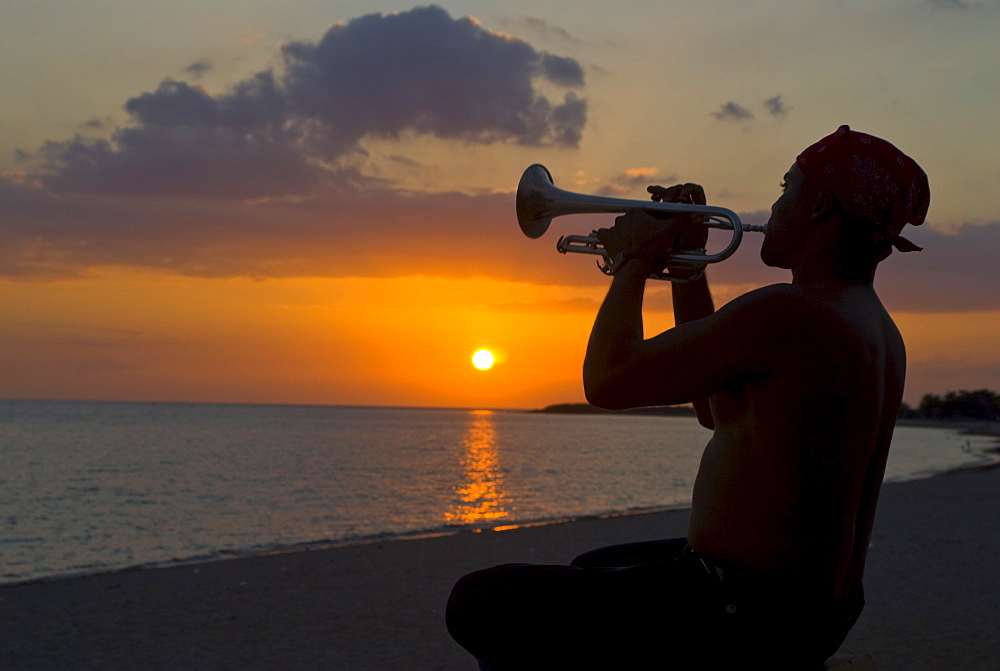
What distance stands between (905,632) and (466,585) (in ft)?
19.7

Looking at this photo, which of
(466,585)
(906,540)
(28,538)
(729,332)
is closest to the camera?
(729,332)

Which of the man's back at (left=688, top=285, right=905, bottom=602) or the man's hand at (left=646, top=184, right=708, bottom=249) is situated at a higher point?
the man's hand at (left=646, top=184, right=708, bottom=249)

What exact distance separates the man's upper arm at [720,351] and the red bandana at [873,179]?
0.29 m

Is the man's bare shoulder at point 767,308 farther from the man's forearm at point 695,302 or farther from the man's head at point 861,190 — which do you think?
the man's forearm at point 695,302

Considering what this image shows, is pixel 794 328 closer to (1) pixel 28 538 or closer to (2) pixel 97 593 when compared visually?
(2) pixel 97 593

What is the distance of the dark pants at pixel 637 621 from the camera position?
193cm

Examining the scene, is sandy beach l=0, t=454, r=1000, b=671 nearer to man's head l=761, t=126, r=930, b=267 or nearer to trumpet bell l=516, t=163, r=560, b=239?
trumpet bell l=516, t=163, r=560, b=239

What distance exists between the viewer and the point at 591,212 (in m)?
2.61

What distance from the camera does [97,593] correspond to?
8531 mm

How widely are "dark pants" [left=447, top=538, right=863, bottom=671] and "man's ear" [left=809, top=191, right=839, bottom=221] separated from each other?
875 millimetres

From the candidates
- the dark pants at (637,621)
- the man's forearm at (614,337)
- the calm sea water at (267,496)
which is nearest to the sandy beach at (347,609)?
the calm sea water at (267,496)

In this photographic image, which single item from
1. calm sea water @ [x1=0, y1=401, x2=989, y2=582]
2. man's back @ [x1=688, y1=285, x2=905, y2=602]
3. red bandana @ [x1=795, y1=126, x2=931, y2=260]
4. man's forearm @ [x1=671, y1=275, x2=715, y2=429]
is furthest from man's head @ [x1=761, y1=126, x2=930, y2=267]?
calm sea water @ [x1=0, y1=401, x2=989, y2=582]

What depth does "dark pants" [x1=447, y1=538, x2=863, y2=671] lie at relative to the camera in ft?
6.32

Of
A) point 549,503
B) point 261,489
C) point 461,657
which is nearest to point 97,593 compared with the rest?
Answer: point 461,657
